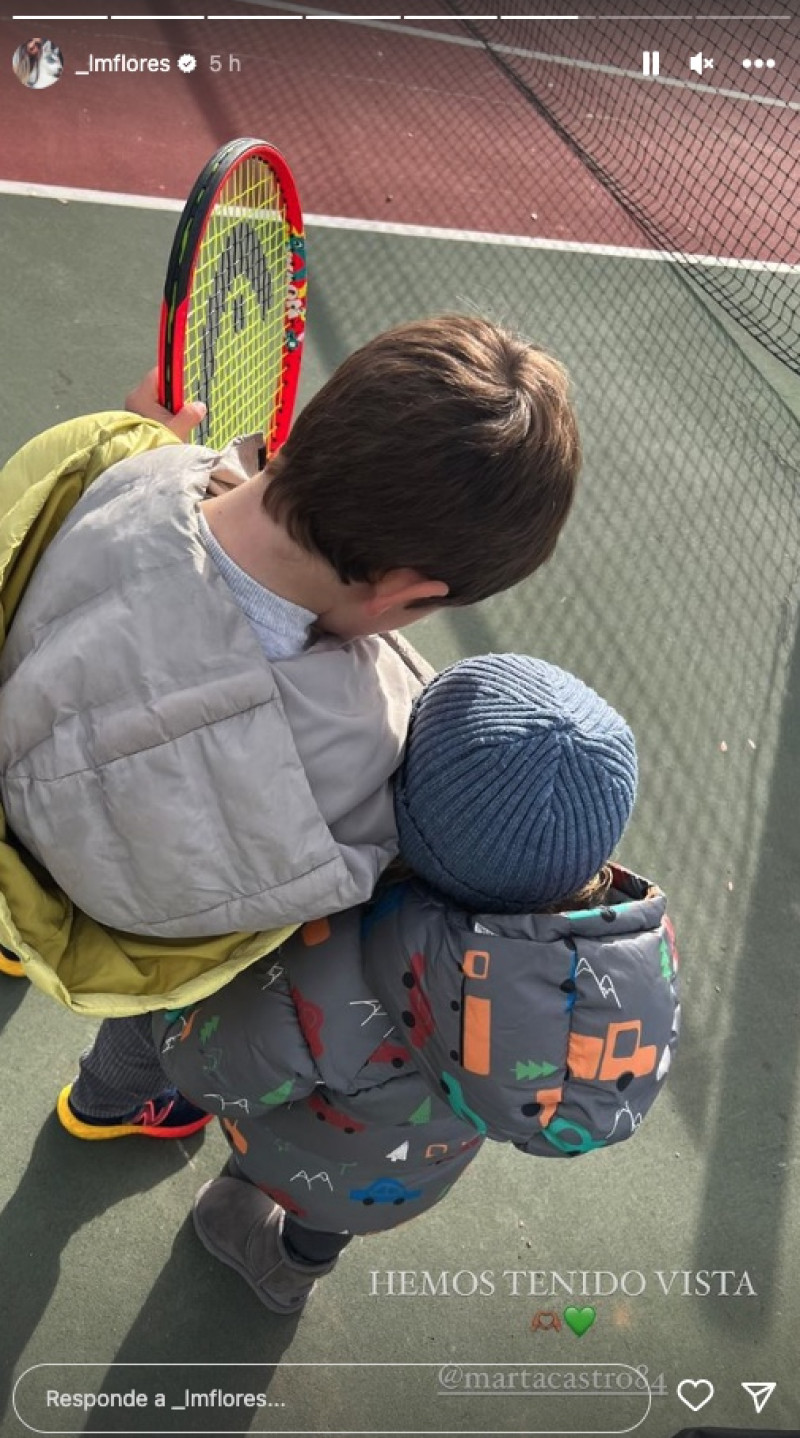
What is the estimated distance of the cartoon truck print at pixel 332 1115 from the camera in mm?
1823

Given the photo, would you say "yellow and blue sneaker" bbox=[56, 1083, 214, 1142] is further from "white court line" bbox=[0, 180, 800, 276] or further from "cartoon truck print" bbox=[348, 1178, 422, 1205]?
"white court line" bbox=[0, 180, 800, 276]

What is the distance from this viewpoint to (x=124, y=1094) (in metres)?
2.32

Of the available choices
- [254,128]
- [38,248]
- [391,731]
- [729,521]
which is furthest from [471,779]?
[254,128]

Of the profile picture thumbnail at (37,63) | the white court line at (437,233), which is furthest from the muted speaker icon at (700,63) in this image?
the profile picture thumbnail at (37,63)

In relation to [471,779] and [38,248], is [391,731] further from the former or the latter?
[38,248]

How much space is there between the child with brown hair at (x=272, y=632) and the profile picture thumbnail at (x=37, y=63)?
4392 mm

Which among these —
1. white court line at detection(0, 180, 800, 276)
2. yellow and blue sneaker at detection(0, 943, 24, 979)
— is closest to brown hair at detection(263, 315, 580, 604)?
yellow and blue sneaker at detection(0, 943, 24, 979)

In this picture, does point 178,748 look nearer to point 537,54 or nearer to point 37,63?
point 37,63

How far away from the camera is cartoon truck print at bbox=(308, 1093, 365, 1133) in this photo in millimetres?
1823

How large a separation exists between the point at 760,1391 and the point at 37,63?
204 inches

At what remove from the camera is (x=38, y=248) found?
434 cm

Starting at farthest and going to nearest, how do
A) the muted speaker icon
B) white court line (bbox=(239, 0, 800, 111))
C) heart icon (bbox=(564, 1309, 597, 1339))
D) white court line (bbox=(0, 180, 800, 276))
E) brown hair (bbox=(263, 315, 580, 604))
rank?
1. the muted speaker icon
2. white court line (bbox=(239, 0, 800, 111))
3. white court line (bbox=(0, 180, 800, 276))
4. heart icon (bbox=(564, 1309, 597, 1339))
5. brown hair (bbox=(263, 315, 580, 604))

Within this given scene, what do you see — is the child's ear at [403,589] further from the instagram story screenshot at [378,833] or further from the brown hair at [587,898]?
the brown hair at [587,898]

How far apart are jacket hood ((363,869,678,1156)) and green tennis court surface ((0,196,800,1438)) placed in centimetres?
100
